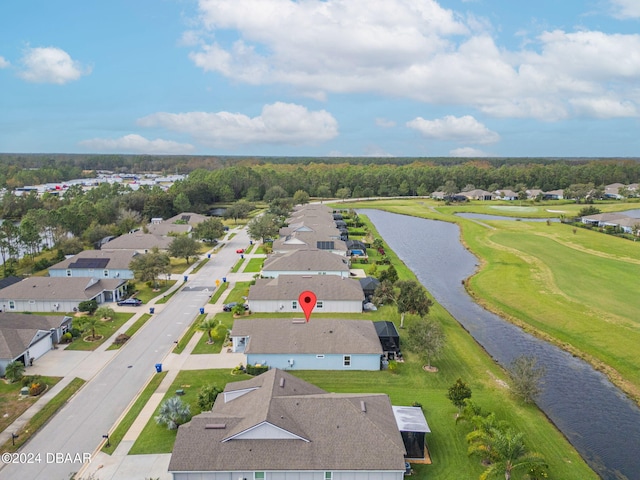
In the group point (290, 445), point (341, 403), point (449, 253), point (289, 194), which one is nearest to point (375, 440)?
point (341, 403)

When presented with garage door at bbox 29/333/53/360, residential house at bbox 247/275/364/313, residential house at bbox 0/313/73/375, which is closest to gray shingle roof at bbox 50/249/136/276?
residential house at bbox 0/313/73/375

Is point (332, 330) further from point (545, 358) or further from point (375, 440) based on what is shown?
point (545, 358)

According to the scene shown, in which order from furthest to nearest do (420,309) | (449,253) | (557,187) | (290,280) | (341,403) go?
(557,187)
(449,253)
(290,280)
(420,309)
(341,403)

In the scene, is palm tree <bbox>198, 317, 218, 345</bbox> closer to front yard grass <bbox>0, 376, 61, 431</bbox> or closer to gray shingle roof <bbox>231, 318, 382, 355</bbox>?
gray shingle roof <bbox>231, 318, 382, 355</bbox>

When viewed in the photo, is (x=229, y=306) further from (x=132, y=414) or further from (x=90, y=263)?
(x=90, y=263)

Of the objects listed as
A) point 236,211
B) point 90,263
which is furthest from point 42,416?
point 236,211

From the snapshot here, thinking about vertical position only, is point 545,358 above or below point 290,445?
below
